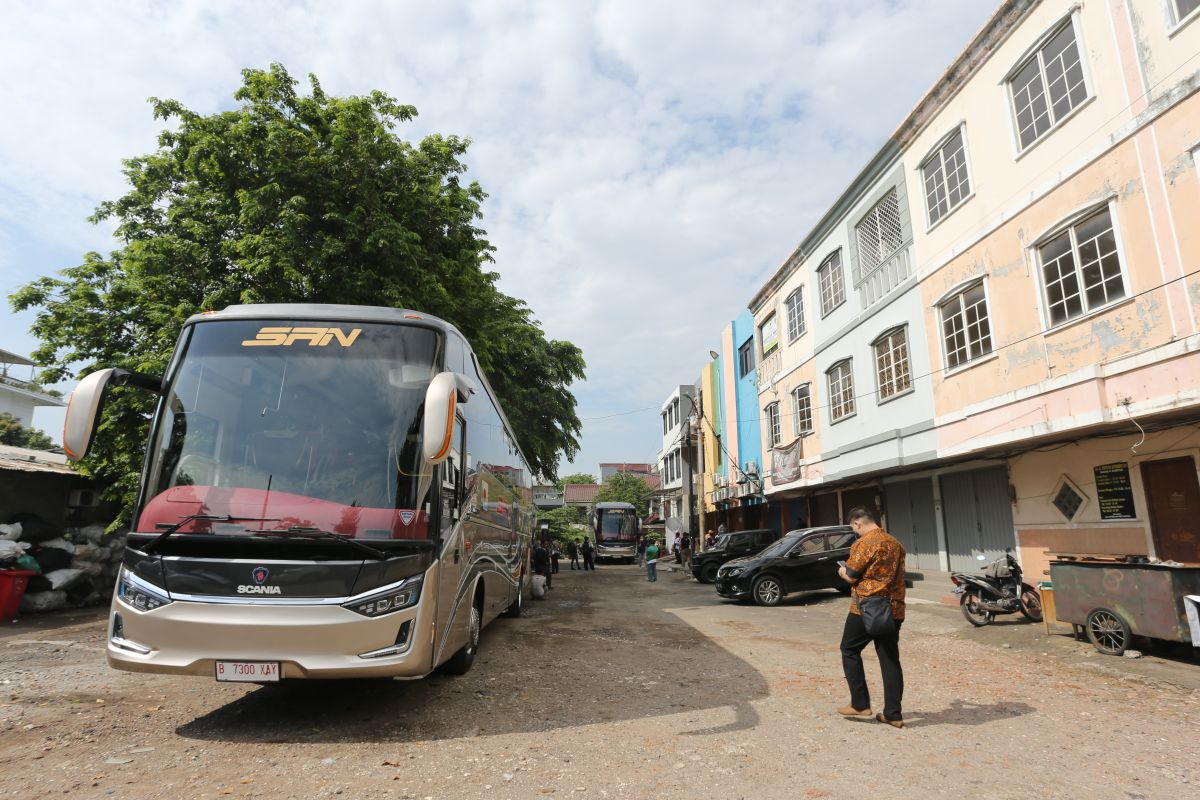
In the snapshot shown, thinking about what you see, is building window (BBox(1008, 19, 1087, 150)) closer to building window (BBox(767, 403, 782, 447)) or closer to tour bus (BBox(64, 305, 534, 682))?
tour bus (BBox(64, 305, 534, 682))

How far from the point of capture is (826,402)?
19297 millimetres

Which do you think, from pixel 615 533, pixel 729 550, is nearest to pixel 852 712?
pixel 729 550

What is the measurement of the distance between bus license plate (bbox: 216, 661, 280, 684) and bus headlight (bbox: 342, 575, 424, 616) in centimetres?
65

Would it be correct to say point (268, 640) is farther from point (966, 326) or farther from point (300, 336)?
point (966, 326)

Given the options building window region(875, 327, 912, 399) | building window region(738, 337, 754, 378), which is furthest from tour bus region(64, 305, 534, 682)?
building window region(738, 337, 754, 378)

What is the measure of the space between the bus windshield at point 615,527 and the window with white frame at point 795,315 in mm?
16408

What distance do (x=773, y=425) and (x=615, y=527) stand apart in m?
14.2

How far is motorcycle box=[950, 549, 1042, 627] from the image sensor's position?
33.2 feet

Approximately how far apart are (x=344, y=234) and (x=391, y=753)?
1008 centimetres

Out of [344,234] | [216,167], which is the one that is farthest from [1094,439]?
[216,167]

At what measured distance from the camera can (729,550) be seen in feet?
67.6

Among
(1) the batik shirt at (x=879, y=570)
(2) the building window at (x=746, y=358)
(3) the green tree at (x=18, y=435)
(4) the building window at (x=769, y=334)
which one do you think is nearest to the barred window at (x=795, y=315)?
(4) the building window at (x=769, y=334)

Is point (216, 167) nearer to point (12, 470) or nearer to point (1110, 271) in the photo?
point (12, 470)

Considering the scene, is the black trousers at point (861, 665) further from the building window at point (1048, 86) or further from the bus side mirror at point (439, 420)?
the building window at point (1048, 86)
